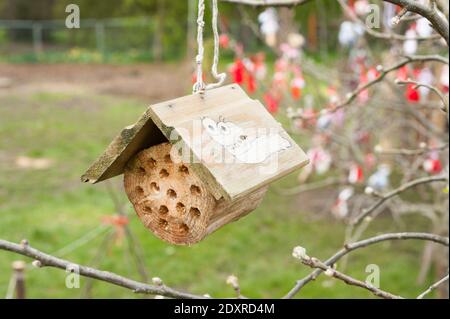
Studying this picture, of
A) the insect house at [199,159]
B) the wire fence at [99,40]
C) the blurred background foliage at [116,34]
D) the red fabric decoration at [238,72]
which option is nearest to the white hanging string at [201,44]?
the insect house at [199,159]

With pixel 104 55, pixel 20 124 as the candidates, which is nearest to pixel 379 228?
pixel 20 124

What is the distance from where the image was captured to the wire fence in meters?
17.2

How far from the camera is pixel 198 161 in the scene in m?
1.21

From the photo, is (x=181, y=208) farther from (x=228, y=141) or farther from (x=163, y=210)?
(x=228, y=141)

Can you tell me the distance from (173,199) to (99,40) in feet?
55.1

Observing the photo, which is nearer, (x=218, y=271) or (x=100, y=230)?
(x=218, y=271)

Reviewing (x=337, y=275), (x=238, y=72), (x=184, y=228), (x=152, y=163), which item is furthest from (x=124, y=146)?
(x=238, y=72)

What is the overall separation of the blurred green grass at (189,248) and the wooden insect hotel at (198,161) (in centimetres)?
279

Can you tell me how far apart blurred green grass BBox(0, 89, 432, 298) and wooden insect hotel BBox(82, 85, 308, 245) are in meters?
2.79

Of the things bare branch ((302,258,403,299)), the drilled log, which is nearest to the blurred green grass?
the drilled log

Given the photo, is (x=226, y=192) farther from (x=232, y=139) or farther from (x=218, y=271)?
(x=218, y=271)

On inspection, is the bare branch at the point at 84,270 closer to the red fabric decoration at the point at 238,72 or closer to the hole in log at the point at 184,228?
the hole in log at the point at 184,228

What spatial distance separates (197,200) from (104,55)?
16245 millimetres

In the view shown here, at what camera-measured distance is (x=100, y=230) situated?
5.11 meters
